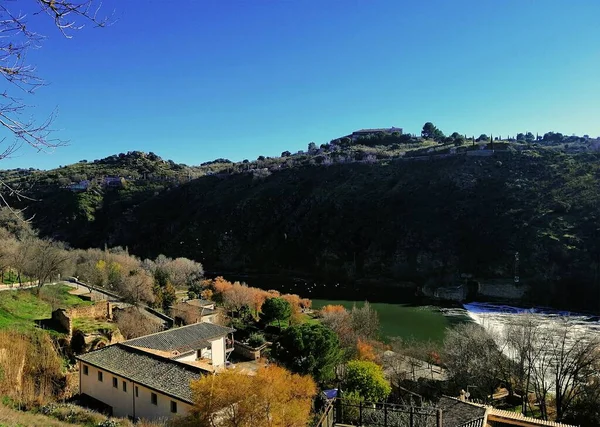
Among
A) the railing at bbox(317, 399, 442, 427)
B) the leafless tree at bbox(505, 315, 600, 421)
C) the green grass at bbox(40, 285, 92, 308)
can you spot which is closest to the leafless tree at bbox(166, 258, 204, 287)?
the green grass at bbox(40, 285, 92, 308)

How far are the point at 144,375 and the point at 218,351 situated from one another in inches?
313

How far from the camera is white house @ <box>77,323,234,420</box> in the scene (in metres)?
16.5

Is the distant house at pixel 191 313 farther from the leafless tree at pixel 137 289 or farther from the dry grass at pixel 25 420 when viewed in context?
the dry grass at pixel 25 420

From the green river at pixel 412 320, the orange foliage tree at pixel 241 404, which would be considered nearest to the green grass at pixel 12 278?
the orange foliage tree at pixel 241 404

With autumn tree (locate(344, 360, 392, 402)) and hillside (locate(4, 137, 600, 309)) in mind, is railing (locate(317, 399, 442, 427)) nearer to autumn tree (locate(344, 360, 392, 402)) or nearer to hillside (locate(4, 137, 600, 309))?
autumn tree (locate(344, 360, 392, 402))

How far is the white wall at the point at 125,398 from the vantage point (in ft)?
54.0

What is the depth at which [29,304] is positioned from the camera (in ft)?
87.3

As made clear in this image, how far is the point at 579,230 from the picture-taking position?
60625 mm

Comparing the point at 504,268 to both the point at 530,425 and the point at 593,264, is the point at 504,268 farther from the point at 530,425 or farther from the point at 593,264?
the point at 530,425

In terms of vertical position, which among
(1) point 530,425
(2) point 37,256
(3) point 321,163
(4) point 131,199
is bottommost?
(1) point 530,425

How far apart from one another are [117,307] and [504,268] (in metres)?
53.5

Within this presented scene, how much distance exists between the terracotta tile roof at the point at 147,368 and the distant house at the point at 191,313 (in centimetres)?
1372

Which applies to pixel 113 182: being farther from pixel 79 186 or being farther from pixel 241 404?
pixel 241 404

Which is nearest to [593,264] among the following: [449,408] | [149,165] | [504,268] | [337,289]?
[504,268]
